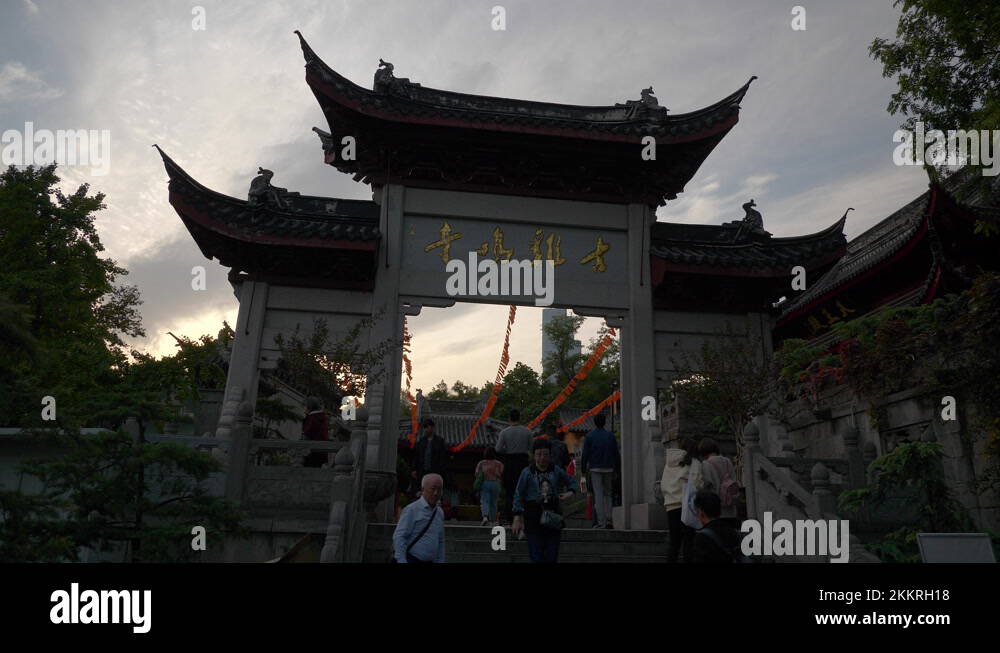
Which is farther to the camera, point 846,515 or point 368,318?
point 368,318

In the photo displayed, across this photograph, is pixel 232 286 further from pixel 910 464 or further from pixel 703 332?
pixel 910 464

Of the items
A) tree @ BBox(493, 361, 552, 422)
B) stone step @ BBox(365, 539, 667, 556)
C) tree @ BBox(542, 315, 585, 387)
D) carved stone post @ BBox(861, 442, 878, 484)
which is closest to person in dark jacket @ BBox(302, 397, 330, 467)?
stone step @ BBox(365, 539, 667, 556)

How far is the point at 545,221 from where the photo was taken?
11844 mm

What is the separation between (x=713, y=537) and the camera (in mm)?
4535

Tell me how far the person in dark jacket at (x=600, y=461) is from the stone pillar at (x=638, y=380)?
2.13 feet

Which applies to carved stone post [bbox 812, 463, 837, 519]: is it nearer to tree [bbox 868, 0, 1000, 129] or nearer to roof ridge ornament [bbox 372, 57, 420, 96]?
tree [bbox 868, 0, 1000, 129]

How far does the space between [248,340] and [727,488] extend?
288 inches

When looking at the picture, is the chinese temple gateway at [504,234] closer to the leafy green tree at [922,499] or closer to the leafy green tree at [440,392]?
the leafy green tree at [922,499]

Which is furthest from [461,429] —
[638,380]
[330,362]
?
→ [330,362]

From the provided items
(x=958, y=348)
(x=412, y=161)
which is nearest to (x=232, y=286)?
(x=412, y=161)

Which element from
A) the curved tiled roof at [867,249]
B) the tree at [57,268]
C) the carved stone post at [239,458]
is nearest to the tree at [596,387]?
the curved tiled roof at [867,249]

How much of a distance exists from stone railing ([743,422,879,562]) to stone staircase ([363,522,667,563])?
136cm
